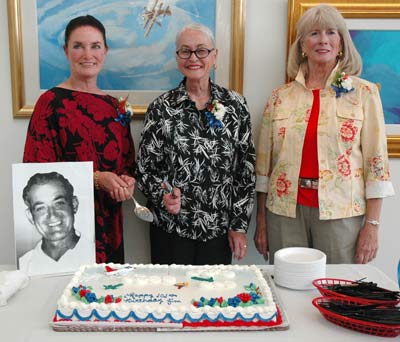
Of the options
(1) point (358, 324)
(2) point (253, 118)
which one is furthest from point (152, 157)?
(1) point (358, 324)

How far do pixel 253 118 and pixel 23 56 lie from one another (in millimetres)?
1053

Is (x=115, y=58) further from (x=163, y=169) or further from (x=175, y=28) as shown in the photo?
(x=163, y=169)

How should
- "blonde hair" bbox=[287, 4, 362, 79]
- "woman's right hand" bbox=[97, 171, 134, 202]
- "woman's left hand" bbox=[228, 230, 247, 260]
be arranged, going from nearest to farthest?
1. "woman's right hand" bbox=[97, 171, 134, 202]
2. "blonde hair" bbox=[287, 4, 362, 79]
3. "woman's left hand" bbox=[228, 230, 247, 260]

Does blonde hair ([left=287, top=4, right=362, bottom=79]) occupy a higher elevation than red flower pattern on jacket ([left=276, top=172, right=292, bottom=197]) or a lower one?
higher

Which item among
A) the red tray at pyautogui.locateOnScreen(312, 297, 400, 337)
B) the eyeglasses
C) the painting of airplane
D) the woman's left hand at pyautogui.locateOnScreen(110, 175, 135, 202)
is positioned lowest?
the red tray at pyautogui.locateOnScreen(312, 297, 400, 337)

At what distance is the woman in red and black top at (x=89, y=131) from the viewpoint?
68.6 inches

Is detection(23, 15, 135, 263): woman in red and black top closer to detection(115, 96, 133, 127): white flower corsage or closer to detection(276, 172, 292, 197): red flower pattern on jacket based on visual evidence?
detection(115, 96, 133, 127): white flower corsage

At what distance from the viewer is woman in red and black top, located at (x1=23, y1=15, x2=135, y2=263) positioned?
1742mm

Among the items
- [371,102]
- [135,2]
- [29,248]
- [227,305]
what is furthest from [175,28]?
[227,305]

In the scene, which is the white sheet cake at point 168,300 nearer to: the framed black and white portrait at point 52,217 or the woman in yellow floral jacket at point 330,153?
the framed black and white portrait at point 52,217

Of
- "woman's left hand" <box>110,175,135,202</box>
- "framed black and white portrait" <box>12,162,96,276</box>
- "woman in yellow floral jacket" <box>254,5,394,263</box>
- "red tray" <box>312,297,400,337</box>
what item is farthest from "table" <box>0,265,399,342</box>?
"woman in yellow floral jacket" <box>254,5,394,263</box>

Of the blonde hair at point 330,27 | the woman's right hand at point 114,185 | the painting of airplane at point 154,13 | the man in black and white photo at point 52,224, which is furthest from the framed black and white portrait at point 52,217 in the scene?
the blonde hair at point 330,27

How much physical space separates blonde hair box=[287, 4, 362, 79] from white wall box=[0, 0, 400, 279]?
169 mm

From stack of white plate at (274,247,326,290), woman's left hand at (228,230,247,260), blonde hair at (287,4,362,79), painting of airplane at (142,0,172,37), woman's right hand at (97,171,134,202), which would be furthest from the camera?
painting of airplane at (142,0,172,37)
